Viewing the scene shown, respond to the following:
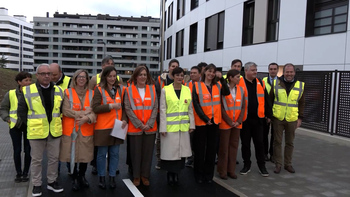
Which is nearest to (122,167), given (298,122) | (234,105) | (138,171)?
(138,171)

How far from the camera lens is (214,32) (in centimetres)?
1894

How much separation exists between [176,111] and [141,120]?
62cm

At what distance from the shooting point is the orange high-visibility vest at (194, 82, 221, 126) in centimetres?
511

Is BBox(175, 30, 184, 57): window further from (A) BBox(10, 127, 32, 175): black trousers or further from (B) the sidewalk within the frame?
(A) BBox(10, 127, 32, 175): black trousers

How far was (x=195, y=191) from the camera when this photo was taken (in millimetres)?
4844

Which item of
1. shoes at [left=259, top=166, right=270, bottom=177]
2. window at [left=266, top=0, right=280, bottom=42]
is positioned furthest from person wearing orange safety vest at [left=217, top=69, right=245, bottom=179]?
window at [left=266, top=0, right=280, bottom=42]

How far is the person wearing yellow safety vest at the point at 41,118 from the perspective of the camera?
429 cm

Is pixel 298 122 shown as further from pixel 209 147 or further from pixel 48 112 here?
pixel 48 112

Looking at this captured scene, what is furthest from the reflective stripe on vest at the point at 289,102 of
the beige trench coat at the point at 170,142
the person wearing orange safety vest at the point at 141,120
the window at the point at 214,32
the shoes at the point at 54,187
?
the window at the point at 214,32

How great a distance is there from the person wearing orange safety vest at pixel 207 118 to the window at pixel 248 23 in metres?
10.6

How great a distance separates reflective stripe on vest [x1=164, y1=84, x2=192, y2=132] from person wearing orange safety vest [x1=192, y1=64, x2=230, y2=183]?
0.93 feet

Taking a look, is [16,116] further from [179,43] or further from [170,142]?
[179,43]

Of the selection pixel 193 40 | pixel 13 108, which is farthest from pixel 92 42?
pixel 13 108

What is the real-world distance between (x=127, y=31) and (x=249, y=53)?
88812 mm
